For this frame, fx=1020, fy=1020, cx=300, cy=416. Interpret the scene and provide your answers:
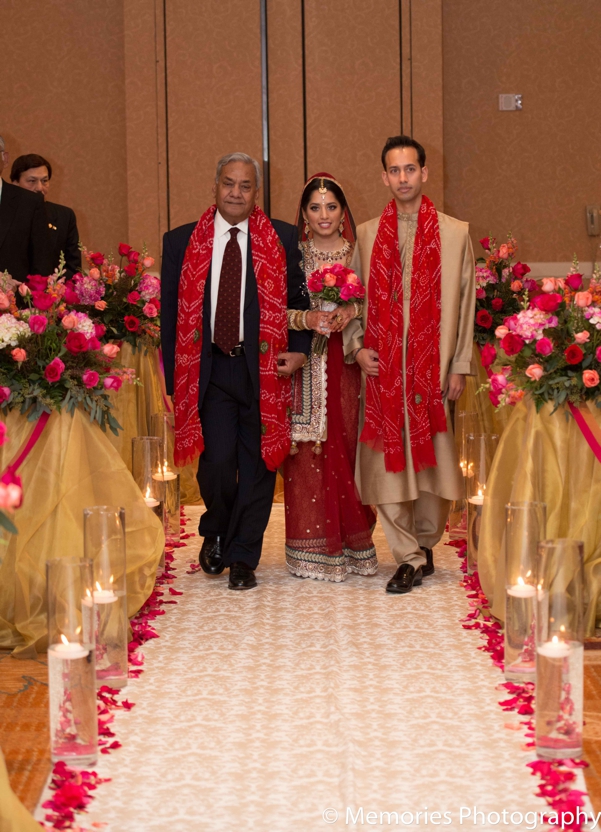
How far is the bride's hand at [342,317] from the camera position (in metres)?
4.06

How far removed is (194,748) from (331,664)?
2.31ft

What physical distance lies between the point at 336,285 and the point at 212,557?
48.7 inches

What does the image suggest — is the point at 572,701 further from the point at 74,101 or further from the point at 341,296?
the point at 74,101

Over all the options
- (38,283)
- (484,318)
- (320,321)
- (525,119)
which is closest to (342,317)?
(320,321)

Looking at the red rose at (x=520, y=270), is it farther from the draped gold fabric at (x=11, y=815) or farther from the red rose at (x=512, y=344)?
the draped gold fabric at (x=11, y=815)

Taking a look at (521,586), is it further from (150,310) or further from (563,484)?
(150,310)

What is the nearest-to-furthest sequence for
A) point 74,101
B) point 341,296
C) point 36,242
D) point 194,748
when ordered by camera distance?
1. point 194,748
2. point 341,296
3. point 36,242
4. point 74,101

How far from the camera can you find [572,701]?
238 cm

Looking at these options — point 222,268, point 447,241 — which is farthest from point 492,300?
point 222,268

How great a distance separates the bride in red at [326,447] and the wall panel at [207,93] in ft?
9.45

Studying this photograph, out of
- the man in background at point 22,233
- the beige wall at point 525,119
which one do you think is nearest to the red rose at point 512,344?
the man in background at point 22,233

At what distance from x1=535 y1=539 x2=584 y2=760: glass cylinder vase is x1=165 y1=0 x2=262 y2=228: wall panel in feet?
16.4

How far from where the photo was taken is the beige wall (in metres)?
7.28

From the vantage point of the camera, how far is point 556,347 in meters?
3.40
